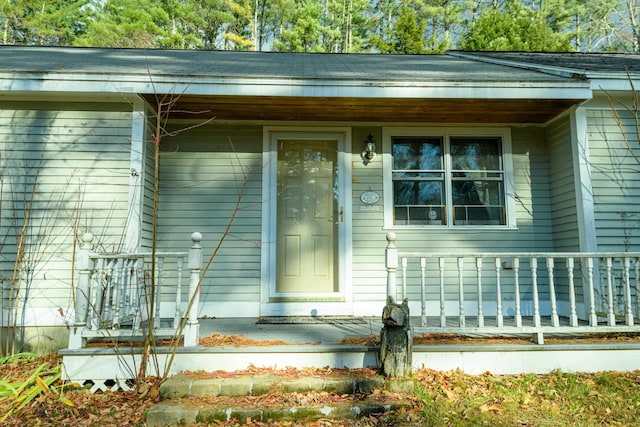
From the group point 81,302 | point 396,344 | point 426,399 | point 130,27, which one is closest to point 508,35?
point 130,27

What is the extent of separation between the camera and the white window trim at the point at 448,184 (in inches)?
194

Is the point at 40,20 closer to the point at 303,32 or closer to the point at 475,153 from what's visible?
the point at 303,32

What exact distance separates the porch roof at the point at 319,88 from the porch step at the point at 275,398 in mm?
2718

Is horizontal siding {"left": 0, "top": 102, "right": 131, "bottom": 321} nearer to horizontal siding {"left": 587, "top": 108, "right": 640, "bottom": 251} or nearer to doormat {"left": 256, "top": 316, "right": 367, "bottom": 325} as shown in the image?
doormat {"left": 256, "top": 316, "right": 367, "bottom": 325}

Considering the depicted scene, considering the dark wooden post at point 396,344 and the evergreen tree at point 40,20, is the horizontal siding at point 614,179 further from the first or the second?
the evergreen tree at point 40,20

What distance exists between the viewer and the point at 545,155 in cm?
507

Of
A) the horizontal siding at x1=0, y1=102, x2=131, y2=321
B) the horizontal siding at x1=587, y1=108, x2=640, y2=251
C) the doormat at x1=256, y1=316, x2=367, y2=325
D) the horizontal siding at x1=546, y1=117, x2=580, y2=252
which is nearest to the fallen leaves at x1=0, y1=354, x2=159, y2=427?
the horizontal siding at x1=0, y1=102, x2=131, y2=321

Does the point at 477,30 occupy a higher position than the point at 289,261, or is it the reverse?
the point at 477,30

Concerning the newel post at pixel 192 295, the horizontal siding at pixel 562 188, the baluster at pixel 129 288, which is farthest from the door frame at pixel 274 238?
the horizontal siding at pixel 562 188

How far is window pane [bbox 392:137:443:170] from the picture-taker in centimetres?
507

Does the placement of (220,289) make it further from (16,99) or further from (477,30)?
(477,30)

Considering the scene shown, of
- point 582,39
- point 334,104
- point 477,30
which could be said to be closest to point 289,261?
point 334,104

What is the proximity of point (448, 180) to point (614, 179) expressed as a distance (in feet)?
5.83

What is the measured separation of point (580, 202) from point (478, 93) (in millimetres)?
1669
